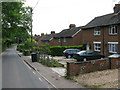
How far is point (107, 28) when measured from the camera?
28359 mm

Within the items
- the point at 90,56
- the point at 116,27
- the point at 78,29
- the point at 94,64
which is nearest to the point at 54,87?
the point at 94,64

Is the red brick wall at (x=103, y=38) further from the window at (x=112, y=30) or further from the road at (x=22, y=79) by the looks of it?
the road at (x=22, y=79)

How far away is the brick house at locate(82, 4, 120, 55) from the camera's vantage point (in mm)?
26422

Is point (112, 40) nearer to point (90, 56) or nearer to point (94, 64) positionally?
point (90, 56)

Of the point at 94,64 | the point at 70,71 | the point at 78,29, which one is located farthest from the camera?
the point at 78,29

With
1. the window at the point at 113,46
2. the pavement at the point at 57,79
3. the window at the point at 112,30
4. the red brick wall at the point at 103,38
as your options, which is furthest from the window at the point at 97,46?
the pavement at the point at 57,79

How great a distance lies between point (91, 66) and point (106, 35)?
50.6 feet

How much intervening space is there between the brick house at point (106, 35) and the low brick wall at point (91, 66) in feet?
38.5

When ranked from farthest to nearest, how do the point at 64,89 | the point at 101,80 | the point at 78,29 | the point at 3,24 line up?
1. the point at 78,29
2. the point at 3,24
3. the point at 101,80
4. the point at 64,89

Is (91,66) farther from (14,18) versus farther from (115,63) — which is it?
(14,18)

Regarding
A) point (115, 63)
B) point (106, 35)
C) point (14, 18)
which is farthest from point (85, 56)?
point (14, 18)

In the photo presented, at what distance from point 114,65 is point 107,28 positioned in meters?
14.5

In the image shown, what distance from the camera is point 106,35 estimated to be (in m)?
28.5

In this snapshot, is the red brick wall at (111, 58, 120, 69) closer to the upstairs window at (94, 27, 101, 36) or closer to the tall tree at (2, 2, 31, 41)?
the upstairs window at (94, 27, 101, 36)
